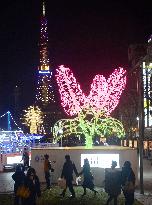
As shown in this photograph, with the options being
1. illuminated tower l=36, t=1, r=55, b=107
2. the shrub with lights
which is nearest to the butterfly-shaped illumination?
the shrub with lights

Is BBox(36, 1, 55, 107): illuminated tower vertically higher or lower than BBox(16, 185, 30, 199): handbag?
higher

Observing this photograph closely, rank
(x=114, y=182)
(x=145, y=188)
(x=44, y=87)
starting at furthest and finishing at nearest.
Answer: (x=44, y=87) < (x=145, y=188) < (x=114, y=182)

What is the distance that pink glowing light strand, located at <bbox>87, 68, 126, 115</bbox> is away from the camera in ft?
89.9

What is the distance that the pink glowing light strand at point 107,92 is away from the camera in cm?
2739

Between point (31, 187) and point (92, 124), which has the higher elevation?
point (92, 124)

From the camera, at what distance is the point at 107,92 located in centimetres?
2758

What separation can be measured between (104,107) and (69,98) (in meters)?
1.93

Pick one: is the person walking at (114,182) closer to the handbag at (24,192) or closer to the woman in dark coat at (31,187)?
the woman in dark coat at (31,187)

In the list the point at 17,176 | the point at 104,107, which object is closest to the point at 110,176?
the point at 17,176

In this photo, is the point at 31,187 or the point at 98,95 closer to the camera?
the point at 31,187

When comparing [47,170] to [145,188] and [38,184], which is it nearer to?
[145,188]

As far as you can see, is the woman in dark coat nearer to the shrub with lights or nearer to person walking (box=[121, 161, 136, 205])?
person walking (box=[121, 161, 136, 205])

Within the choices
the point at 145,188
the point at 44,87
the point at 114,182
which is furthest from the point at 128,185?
the point at 44,87

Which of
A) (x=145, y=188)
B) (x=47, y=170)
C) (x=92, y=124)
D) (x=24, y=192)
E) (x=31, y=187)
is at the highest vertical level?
(x=92, y=124)
